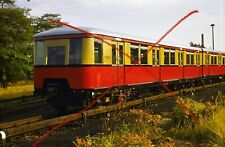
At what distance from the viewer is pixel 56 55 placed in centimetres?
1364

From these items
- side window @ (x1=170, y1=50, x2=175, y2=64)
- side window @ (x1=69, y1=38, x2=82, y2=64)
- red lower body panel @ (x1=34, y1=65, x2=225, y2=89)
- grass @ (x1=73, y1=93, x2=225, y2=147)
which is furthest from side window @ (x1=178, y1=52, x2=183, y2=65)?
grass @ (x1=73, y1=93, x2=225, y2=147)

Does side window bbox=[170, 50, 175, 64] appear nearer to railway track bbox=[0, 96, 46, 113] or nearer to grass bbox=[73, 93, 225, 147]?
railway track bbox=[0, 96, 46, 113]

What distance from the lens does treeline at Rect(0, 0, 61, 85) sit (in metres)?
36.4

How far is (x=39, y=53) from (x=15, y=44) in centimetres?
2420

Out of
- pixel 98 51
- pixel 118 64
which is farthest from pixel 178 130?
pixel 118 64

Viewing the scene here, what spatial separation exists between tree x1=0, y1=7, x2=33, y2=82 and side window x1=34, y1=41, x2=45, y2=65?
2235 centimetres

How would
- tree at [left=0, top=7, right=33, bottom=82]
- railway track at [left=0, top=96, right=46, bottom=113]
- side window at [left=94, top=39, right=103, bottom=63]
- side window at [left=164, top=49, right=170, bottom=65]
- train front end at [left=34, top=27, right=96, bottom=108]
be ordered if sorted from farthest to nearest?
tree at [left=0, top=7, right=33, bottom=82]
side window at [left=164, top=49, right=170, bottom=65]
railway track at [left=0, top=96, right=46, bottom=113]
side window at [left=94, top=39, right=103, bottom=63]
train front end at [left=34, top=27, right=96, bottom=108]

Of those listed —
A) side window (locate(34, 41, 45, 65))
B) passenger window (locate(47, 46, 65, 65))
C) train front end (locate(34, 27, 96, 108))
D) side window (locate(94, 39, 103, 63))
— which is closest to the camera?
train front end (locate(34, 27, 96, 108))

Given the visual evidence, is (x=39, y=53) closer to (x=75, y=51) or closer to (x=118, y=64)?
(x=75, y=51)

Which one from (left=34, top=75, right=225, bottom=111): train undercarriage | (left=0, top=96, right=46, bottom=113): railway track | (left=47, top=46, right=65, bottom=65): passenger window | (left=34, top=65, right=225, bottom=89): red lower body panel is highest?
(left=47, top=46, right=65, bottom=65): passenger window

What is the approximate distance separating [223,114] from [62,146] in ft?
12.3

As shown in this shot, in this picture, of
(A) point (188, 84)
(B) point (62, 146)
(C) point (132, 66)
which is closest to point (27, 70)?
(A) point (188, 84)

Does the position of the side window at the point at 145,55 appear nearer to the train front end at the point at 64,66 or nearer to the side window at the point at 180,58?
the train front end at the point at 64,66

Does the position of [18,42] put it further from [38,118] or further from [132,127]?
[132,127]
